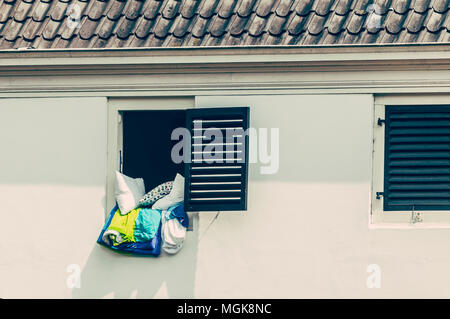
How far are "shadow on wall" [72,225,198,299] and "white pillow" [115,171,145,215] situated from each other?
503 millimetres

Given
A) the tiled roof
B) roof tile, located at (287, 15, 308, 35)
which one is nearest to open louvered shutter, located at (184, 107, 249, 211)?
the tiled roof

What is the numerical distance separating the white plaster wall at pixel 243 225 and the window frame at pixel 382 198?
0.43 ft

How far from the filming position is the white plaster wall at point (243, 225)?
31.2 ft

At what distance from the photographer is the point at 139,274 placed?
9.76 meters

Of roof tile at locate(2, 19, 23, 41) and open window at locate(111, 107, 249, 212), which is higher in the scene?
roof tile at locate(2, 19, 23, 41)

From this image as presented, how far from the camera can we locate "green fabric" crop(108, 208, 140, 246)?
952 centimetres

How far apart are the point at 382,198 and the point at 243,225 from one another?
1380 millimetres

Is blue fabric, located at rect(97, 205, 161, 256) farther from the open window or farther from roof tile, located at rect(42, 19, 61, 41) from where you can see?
roof tile, located at rect(42, 19, 61, 41)

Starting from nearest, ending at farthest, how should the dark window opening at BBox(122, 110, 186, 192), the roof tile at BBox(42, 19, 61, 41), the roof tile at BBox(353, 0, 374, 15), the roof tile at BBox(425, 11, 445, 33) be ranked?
1. the roof tile at BBox(425, 11, 445, 33)
2. the roof tile at BBox(353, 0, 374, 15)
3. the roof tile at BBox(42, 19, 61, 41)
4. the dark window opening at BBox(122, 110, 186, 192)

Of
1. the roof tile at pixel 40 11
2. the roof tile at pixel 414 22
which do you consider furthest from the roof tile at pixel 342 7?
the roof tile at pixel 40 11

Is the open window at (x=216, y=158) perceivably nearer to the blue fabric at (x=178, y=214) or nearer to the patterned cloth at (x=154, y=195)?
the blue fabric at (x=178, y=214)

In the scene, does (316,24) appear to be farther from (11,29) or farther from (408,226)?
(11,29)

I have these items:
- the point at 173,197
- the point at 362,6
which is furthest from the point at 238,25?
the point at 173,197
